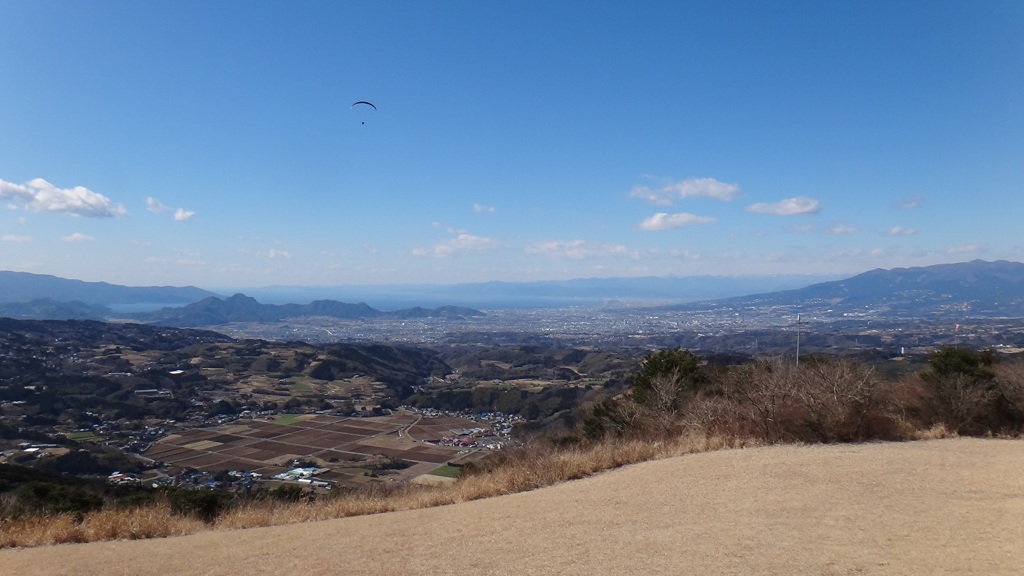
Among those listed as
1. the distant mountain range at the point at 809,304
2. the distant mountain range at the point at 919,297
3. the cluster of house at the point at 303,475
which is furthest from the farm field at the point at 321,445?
the distant mountain range at the point at 919,297

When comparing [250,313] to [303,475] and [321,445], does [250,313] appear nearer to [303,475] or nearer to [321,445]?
[321,445]

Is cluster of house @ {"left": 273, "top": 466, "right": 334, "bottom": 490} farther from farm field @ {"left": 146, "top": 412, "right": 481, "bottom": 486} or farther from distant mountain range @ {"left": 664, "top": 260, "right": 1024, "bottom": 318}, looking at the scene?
distant mountain range @ {"left": 664, "top": 260, "right": 1024, "bottom": 318}

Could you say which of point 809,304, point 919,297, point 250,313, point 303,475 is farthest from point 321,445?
point 919,297

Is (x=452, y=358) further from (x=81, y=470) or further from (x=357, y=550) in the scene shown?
(x=357, y=550)

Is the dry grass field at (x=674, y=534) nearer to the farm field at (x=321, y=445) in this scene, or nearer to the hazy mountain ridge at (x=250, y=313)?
the farm field at (x=321, y=445)

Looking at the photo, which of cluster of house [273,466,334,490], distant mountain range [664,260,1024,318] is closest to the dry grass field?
cluster of house [273,466,334,490]
